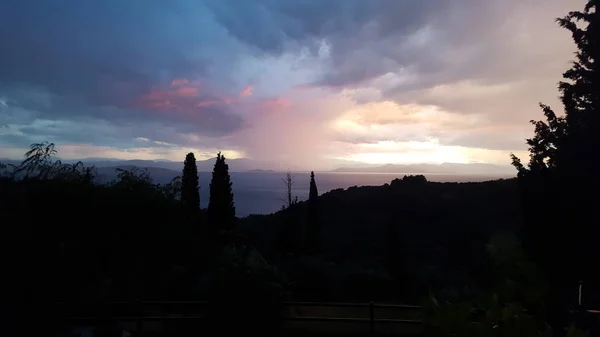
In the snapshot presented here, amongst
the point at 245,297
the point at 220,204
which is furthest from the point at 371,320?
the point at 220,204

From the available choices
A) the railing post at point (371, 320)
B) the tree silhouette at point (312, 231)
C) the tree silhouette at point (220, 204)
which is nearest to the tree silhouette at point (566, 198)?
the railing post at point (371, 320)

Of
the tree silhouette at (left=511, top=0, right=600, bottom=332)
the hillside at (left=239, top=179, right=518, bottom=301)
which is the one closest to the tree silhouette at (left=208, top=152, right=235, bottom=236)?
the hillside at (left=239, top=179, right=518, bottom=301)

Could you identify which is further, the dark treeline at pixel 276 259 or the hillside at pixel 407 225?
the hillside at pixel 407 225

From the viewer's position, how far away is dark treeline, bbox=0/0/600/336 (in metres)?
3.93

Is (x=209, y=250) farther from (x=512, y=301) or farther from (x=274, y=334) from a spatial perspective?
(x=512, y=301)

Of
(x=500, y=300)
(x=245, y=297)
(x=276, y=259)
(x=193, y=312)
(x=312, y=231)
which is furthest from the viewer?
(x=312, y=231)

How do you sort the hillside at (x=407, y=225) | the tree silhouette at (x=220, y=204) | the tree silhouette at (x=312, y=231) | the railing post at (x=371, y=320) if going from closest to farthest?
the railing post at (x=371, y=320) → the hillside at (x=407, y=225) → the tree silhouette at (x=220, y=204) → the tree silhouette at (x=312, y=231)

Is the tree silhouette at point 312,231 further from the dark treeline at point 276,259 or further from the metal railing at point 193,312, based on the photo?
the metal railing at point 193,312

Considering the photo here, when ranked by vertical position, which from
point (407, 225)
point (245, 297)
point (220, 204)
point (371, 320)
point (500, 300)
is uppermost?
point (220, 204)

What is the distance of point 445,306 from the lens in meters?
3.91

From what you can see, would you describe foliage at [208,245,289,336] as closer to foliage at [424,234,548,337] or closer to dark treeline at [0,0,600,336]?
dark treeline at [0,0,600,336]

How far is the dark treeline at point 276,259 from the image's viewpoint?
393cm

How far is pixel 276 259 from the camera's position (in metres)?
21.0

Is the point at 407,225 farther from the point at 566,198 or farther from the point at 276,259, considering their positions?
the point at 566,198
